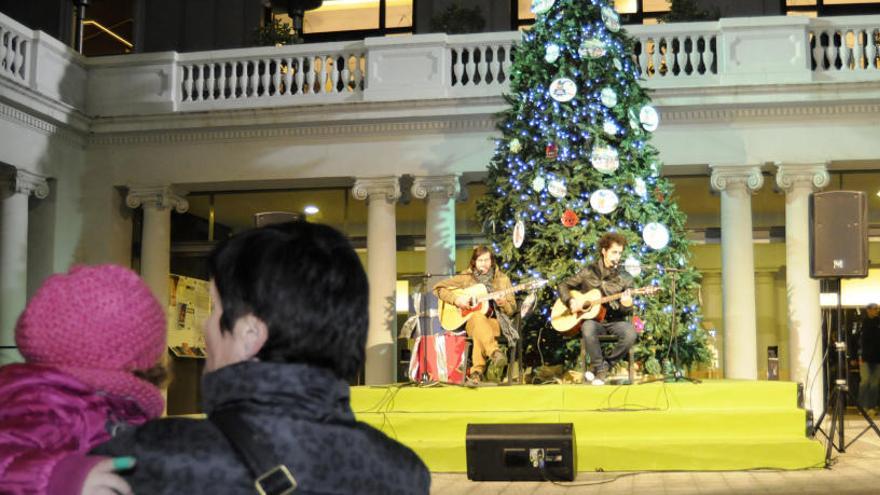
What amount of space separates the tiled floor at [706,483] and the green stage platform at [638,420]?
6.6 inches

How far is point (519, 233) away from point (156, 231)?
7388 mm

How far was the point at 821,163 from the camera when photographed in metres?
→ 15.5

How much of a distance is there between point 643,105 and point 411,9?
28.9 ft

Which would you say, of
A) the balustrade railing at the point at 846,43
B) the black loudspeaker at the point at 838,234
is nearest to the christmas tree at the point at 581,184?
the black loudspeaker at the point at 838,234

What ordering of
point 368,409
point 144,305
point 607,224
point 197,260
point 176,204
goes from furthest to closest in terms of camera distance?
point 197,260 → point 176,204 → point 607,224 → point 368,409 → point 144,305

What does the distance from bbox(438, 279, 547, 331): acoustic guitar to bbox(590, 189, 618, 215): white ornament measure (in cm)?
105

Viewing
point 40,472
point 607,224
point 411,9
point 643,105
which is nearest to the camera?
point 40,472

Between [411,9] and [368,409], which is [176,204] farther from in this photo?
[368,409]

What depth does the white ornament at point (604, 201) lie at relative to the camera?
38.3ft

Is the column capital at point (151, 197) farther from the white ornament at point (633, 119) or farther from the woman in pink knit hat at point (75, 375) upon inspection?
the woman in pink knit hat at point (75, 375)

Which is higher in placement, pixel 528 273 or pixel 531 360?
pixel 528 273

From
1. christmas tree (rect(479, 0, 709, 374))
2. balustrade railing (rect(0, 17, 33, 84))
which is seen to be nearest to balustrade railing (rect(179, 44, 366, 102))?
balustrade railing (rect(0, 17, 33, 84))

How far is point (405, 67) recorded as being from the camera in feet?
53.8

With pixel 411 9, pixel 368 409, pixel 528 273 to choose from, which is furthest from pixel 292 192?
pixel 368 409
